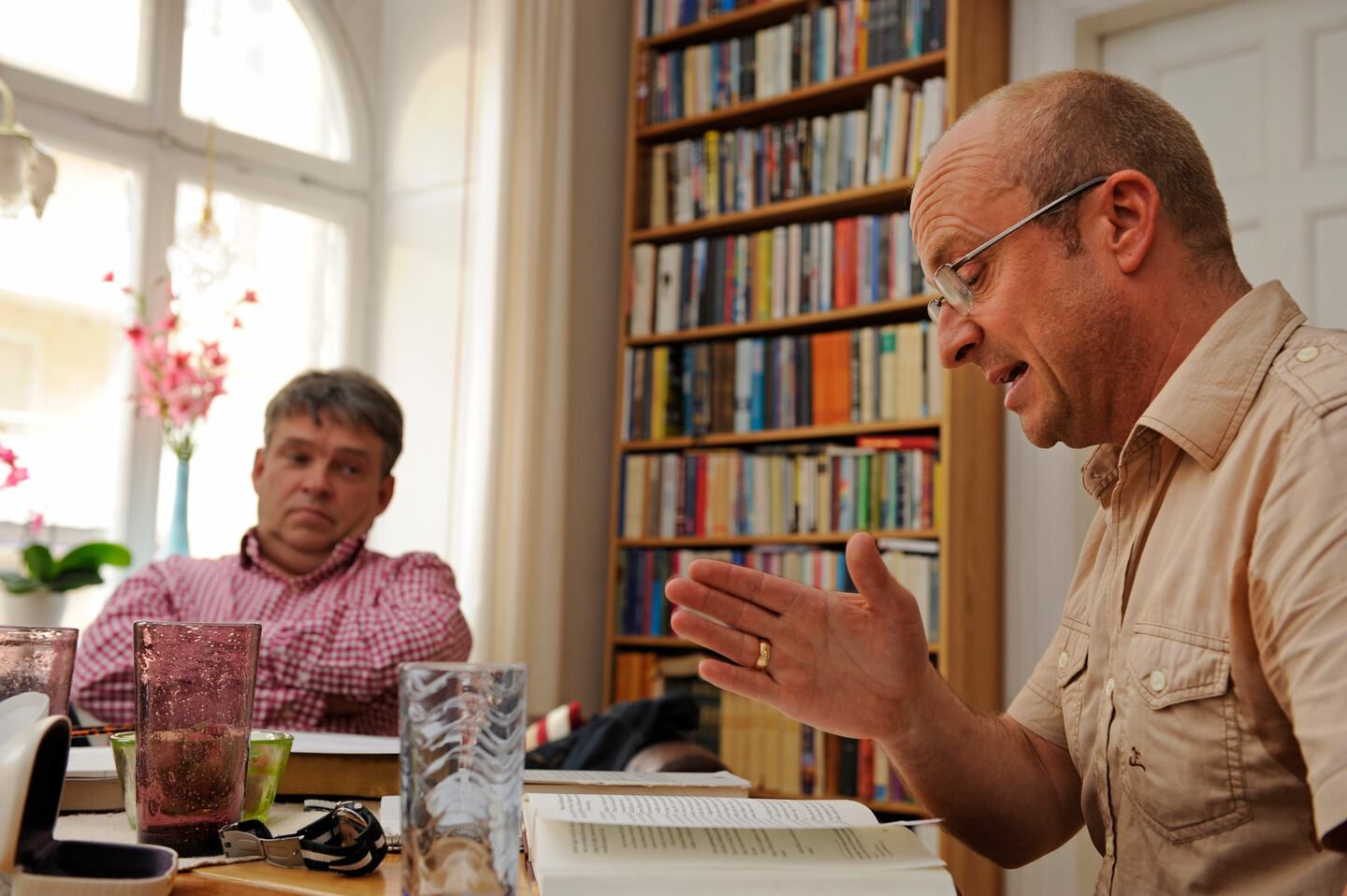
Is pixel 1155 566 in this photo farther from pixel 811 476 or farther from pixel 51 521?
pixel 51 521

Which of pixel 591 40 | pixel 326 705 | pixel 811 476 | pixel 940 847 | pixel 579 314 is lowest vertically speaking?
pixel 940 847

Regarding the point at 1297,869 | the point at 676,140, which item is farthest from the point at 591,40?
the point at 1297,869

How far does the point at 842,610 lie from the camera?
109 cm

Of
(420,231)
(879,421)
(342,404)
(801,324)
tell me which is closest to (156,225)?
(420,231)

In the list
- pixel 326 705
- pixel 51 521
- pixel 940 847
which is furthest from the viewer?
pixel 51 521

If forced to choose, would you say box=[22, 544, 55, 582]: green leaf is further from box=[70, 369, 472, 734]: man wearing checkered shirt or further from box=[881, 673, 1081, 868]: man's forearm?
box=[881, 673, 1081, 868]: man's forearm

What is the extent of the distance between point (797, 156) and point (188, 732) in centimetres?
272

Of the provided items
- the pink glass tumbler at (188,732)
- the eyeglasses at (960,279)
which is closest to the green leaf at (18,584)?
the pink glass tumbler at (188,732)

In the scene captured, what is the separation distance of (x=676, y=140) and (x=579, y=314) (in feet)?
1.99

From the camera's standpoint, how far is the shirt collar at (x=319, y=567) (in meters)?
2.12

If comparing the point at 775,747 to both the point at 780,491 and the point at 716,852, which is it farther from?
the point at 716,852

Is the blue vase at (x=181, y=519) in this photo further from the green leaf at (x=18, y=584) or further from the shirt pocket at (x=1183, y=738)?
the shirt pocket at (x=1183, y=738)

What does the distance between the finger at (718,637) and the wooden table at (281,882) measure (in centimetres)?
25

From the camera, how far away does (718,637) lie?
1.06 m
